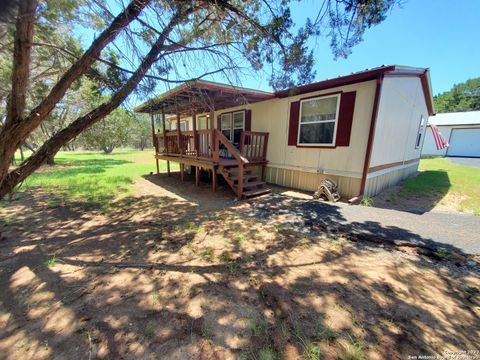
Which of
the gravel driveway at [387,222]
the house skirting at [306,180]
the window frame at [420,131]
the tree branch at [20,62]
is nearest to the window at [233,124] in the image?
the house skirting at [306,180]

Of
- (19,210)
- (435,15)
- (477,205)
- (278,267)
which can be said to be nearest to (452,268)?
(278,267)

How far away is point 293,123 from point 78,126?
5.83 metres

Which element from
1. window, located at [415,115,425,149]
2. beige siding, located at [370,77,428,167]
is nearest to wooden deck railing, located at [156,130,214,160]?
beige siding, located at [370,77,428,167]

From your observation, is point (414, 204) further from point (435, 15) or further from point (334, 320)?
point (334, 320)

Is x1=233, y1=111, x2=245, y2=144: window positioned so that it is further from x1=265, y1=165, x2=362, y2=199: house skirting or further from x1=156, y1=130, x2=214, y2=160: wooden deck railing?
x1=265, y1=165, x2=362, y2=199: house skirting

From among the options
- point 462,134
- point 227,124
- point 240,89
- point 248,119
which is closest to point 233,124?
point 227,124

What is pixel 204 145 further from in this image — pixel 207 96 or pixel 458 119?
pixel 458 119

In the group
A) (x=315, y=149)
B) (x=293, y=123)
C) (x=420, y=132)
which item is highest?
(x=293, y=123)

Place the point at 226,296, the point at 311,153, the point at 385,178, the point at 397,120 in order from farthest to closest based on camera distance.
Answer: the point at 385,178 → the point at 397,120 → the point at 311,153 → the point at 226,296

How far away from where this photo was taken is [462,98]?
41219 millimetres

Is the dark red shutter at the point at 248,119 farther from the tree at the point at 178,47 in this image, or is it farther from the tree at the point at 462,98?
the tree at the point at 462,98

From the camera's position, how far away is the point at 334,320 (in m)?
1.88

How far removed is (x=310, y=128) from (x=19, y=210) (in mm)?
8115

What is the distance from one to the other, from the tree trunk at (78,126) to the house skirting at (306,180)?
17.3 feet
